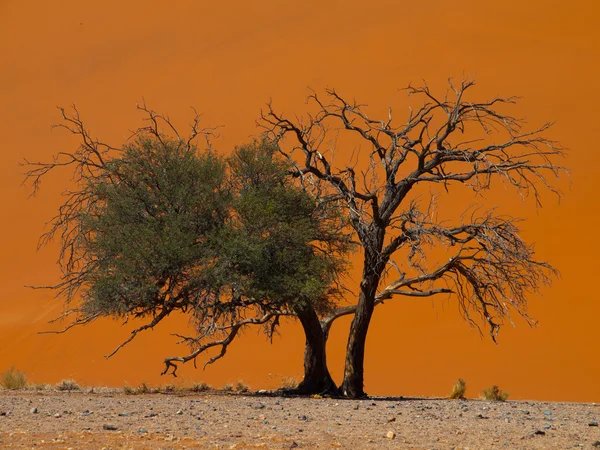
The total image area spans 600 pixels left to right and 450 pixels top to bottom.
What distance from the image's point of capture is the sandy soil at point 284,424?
12.1 m

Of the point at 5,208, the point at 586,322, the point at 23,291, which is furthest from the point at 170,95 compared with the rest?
the point at 586,322

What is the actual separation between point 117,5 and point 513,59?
37306 mm

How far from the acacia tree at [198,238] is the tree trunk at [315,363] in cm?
2

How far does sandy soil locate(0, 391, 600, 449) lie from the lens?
1213 cm

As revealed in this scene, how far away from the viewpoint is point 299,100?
5850 cm

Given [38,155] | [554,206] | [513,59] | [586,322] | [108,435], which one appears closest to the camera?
[108,435]

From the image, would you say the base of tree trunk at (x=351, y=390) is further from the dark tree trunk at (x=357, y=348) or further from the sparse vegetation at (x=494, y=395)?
the sparse vegetation at (x=494, y=395)

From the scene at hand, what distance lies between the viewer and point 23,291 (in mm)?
47469

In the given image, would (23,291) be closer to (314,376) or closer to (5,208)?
(5,208)

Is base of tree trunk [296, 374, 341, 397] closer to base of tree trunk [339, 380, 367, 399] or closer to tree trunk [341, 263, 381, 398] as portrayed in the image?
base of tree trunk [339, 380, 367, 399]

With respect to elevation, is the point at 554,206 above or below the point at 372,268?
above

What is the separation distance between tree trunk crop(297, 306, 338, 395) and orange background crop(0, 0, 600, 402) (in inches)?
374

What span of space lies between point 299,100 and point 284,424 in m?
45.8

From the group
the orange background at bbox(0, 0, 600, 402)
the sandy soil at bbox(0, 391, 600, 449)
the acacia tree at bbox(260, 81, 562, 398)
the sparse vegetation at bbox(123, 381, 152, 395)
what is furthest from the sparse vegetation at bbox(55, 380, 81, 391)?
the orange background at bbox(0, 0, 600, 402)
